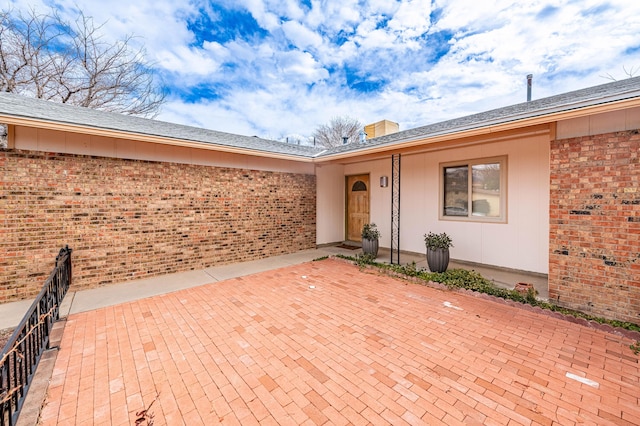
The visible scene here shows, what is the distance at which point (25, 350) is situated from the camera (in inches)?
85.7

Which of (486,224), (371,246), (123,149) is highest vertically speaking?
(123,149)

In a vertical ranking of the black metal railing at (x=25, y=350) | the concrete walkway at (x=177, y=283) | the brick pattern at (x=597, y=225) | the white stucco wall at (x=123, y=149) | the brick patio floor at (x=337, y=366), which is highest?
the white stucco wall at (x=123, y=149)

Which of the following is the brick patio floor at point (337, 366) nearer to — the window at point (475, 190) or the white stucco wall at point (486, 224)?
the white stucco wall at point (486, 224)

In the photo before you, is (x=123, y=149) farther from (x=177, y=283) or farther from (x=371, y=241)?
(x=371, y=241)

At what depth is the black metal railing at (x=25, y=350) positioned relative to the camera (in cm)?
168

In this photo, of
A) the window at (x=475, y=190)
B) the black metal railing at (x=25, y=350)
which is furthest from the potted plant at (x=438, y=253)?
the black metal railing at (x=25, y=350)

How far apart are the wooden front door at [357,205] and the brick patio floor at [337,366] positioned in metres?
4.88

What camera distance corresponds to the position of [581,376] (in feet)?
7.97

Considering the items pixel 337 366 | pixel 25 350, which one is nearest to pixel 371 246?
pixel 337 366

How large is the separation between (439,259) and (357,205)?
403 centimetres

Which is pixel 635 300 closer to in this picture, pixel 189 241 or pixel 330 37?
pixel 189 241

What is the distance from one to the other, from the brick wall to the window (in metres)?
4.63

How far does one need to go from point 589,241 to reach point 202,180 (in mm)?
7181

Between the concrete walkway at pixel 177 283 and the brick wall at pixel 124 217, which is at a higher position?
the brick wall at pixel 124 217
